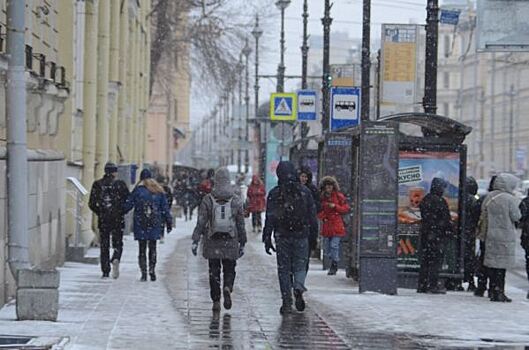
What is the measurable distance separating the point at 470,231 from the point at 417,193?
3.54 feet

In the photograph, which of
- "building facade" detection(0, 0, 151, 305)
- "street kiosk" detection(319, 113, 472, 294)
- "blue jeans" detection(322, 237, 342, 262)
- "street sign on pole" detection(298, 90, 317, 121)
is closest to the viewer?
"building facade" detection(0, 0, 151, 305)

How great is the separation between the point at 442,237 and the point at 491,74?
8762 centimetres

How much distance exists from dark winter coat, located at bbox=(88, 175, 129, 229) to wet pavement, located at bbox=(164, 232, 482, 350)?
1.25m

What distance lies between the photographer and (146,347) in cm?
1221

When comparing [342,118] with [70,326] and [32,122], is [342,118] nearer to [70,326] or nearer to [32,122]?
[32,122]

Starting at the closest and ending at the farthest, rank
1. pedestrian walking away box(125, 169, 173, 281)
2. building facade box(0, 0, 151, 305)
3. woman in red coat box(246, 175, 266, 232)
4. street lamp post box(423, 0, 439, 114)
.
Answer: building facade box(0, 0, 151, 305) → pedestrian walking away box(125, 169, 173, 281) → street lamp post box(423, 0, 439, 114) → woman in red coat box(246, 175, 266, 232)

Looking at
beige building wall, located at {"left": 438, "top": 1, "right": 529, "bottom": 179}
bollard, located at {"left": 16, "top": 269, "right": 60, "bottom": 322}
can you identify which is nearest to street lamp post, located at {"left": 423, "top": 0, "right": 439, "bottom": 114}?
bollard, located at {"left": 16, "top": 269, "right": 60, "bottom": 322}

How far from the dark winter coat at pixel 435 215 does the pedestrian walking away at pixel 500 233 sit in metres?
0.63

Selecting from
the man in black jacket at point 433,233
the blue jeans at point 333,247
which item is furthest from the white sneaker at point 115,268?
the man in black jacket at point 433,233

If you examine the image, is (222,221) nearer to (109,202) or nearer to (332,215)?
(109,202)

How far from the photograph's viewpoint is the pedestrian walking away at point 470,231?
767 inches

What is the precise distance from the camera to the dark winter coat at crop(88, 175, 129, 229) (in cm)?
1989

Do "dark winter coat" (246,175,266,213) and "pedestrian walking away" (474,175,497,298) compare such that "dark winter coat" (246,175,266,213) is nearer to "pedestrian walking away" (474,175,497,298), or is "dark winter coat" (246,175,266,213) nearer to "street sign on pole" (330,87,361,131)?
"street sign on pole" (330,87,361,131)

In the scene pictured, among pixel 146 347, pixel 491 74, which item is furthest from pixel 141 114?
pixel 491 74
